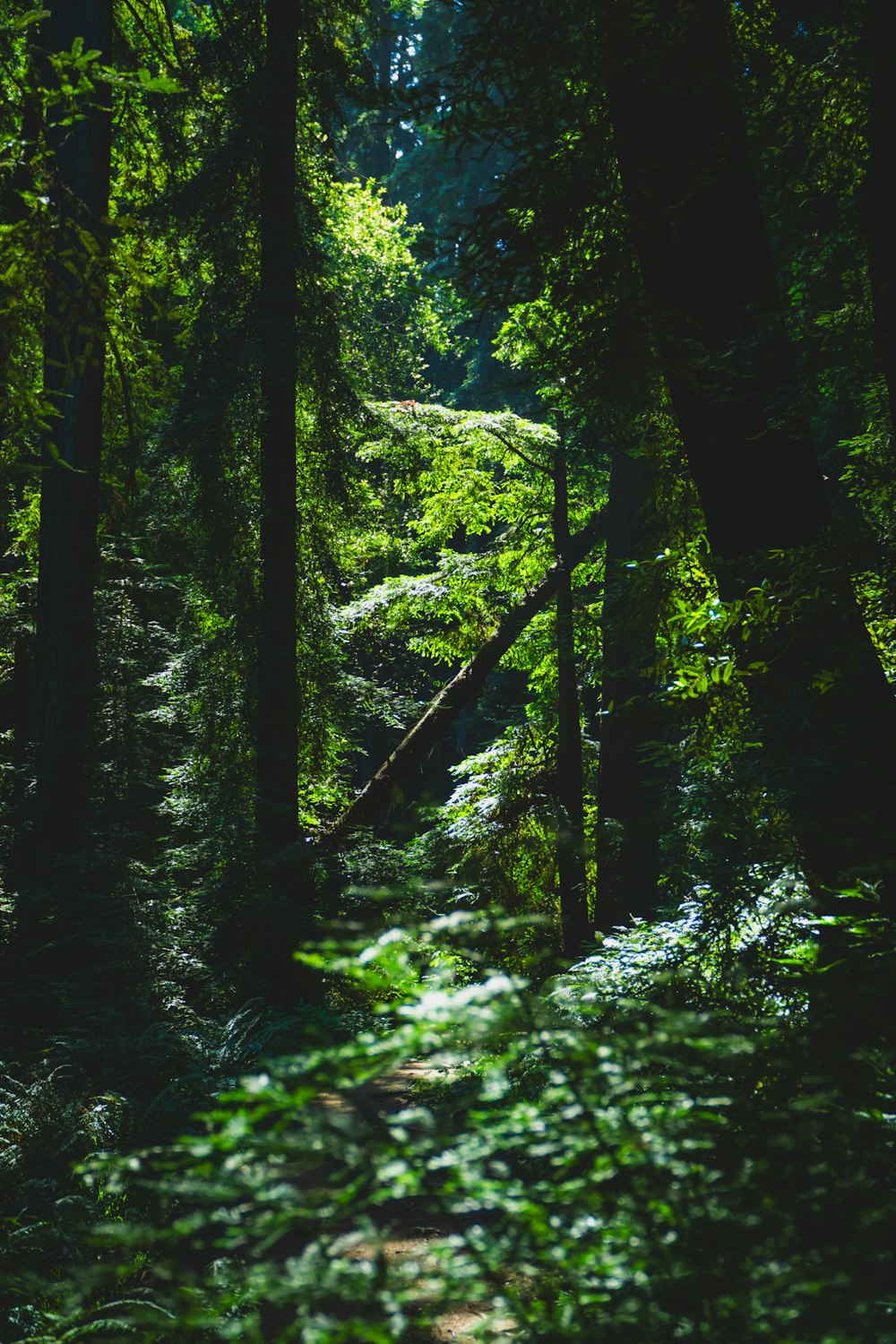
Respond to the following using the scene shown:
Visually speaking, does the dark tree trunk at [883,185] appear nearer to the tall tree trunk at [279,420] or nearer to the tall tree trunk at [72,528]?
the tall tree trunk at [279,420]

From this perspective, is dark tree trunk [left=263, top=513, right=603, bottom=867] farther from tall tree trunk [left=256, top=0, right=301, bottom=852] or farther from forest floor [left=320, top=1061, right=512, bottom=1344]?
forest floor [left=320, top=1061, right=512, bottom=1344]

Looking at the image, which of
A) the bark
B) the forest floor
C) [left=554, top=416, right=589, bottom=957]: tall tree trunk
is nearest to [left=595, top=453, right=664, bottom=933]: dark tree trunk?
[left=554, top=416, right=589, bottom=957]: tall tree trunk

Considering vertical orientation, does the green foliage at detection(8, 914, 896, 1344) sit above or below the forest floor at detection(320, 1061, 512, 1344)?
above

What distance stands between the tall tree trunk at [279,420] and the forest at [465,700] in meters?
0.05

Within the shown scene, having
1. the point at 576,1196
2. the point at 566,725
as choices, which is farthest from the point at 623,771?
the point at 576,1196

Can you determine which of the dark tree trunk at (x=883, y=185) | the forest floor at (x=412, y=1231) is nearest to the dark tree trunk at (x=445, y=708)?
the forest floor at (x=412, y=1231)

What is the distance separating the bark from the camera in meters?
12.2

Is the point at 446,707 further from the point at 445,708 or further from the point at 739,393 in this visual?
the point at 739,393

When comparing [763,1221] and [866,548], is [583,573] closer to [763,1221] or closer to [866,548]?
[866,548]

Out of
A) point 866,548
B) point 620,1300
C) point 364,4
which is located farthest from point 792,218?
point 364,4

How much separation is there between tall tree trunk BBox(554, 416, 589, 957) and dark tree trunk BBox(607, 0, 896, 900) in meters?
7.34

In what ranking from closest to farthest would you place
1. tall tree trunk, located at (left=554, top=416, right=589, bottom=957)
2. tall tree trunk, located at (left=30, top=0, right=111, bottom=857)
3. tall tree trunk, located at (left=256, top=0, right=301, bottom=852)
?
tall tree trunk, located at (left=30, top=0, right=111, bottom=857) → tall tree trunk, located at (left=256, top=0, right=301, bottom=852) → tall tree trunk, located at (left=554, top=416, right=589, bottom=957)

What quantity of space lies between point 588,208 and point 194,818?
6044 mm

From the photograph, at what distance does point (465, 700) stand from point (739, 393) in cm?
930
